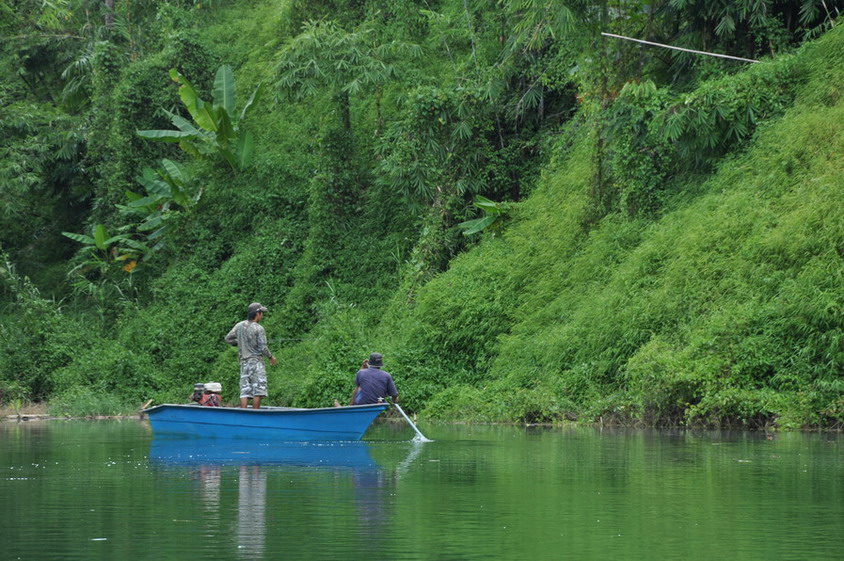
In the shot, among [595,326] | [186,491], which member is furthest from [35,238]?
[186,491]

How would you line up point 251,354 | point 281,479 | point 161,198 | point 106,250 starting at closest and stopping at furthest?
point 281,479 → point 251,354 → point 161,198 → point 106,250

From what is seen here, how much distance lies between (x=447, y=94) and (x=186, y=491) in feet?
61.1

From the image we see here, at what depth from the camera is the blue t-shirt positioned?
57.8 feet

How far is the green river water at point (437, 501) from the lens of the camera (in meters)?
7.50

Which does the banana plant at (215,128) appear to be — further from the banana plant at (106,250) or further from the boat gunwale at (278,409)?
the boat gunwale at (278,409)

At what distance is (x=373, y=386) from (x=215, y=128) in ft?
47.3

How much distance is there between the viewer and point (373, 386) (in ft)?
57.8

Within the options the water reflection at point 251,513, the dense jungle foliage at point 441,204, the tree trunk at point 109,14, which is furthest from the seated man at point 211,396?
the tree trunk at point 109,14

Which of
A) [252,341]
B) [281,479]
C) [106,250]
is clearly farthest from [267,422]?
[106,250]

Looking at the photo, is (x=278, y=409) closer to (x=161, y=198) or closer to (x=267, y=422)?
(x=267, y=422)

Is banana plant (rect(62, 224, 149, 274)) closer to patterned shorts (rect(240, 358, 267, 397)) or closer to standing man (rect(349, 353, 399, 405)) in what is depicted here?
patterned shorts (rect(240, 358, 267, 397))

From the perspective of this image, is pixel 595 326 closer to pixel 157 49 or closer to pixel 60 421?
pixel 60 421

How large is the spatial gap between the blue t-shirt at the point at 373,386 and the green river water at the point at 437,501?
1.58 m

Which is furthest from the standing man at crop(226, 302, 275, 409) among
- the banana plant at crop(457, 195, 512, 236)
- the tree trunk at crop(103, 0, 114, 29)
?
the tree trunk at crop(103, 0, 114, 29)
